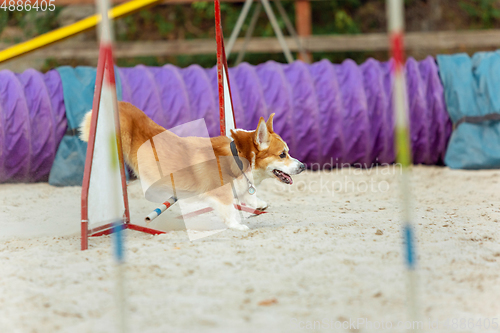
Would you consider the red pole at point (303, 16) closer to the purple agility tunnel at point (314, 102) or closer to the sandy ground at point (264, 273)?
the purple agility tunnel at point (314, 102)

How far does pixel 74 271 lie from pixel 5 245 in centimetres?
78

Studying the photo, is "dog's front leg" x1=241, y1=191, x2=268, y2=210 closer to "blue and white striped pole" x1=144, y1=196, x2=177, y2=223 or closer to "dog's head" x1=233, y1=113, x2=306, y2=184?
"dog's head" x1=233, y1=113, x2=306, y2=184

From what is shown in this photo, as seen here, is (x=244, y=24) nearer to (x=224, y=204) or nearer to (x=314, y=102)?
(x=314, y=102)

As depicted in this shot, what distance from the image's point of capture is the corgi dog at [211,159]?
2959 mm

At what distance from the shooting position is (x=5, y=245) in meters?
2.61

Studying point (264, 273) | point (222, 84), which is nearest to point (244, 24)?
point (222, 84)

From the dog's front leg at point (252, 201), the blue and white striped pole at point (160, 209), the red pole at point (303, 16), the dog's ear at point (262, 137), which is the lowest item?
the dog's front leg at point (252, 201)

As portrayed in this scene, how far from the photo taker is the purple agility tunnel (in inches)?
189

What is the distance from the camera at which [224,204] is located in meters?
2.92

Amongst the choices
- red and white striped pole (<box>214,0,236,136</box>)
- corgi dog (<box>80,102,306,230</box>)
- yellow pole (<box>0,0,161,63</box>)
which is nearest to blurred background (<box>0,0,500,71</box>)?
yellow pole (<box>0,0,161,63</box>)

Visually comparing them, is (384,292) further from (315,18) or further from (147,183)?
(315,18)

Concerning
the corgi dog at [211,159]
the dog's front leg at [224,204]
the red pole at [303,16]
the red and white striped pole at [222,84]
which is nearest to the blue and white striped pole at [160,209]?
the corgi dog at [211,159]

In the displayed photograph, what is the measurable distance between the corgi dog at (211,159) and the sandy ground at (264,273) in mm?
287

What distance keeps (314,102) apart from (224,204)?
7.82 ft
